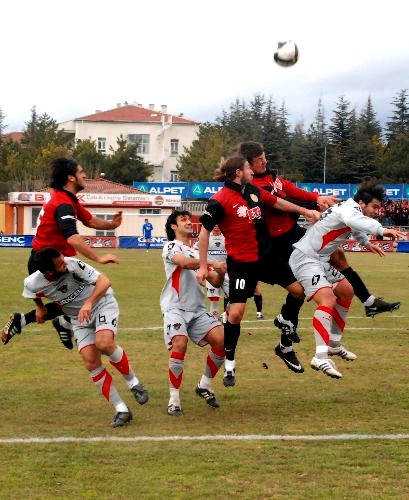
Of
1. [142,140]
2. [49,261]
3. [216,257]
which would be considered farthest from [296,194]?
[142,140]

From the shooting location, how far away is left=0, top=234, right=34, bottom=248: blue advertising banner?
176ft

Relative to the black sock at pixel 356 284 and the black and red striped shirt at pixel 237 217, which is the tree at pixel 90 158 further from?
the black and red striped shirt at pixel 237 217

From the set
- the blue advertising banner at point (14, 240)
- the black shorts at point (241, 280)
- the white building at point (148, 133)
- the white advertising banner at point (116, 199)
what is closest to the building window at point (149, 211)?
the white advertising banner at point (116, 199)

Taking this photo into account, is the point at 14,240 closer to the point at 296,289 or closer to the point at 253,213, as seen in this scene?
the point at 296,289

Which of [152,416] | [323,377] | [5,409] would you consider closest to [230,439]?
[152,416]

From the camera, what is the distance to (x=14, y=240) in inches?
2126

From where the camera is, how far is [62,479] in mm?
6289

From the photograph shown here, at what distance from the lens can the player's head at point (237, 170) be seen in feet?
30.0

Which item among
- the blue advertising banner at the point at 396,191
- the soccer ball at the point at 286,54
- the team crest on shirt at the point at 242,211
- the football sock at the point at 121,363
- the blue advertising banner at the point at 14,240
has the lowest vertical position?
the blue advertising banner at the point at 14,240

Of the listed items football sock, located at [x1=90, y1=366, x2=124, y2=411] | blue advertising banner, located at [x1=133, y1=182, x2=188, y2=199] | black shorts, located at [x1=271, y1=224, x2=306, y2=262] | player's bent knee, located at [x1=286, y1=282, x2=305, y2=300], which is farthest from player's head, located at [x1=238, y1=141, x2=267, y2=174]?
blue advertising banner, located at [x1=133, y1=182, x2=188, y2=199]

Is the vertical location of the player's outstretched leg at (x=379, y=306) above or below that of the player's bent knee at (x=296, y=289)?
below

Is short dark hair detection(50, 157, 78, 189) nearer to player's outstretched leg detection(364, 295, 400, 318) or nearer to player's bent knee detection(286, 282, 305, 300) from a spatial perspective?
player's bent knee detection(286, 282, 305, 300)

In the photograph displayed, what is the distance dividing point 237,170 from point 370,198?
53.9 inches

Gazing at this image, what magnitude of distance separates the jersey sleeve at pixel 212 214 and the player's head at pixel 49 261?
1.60 meters
